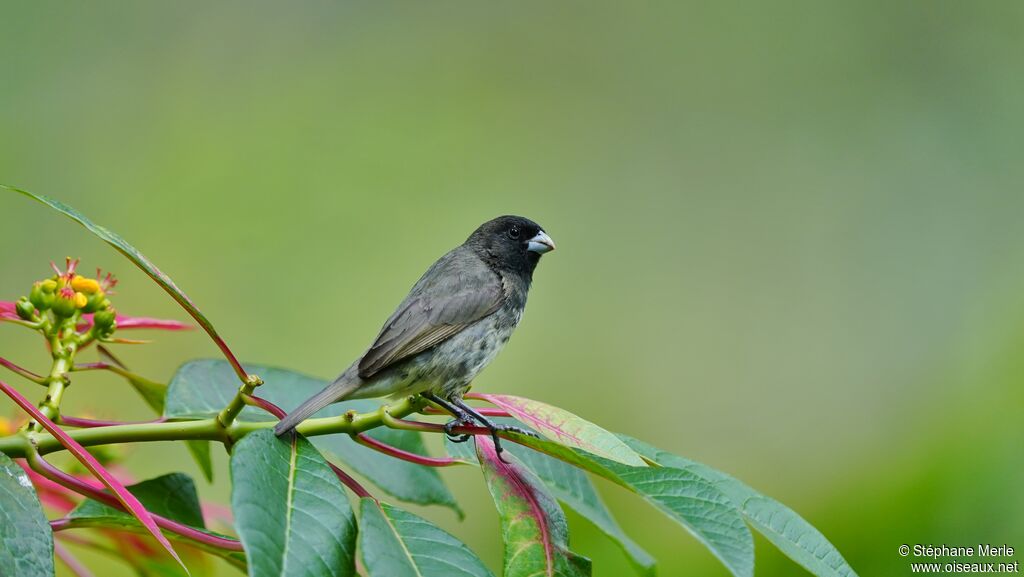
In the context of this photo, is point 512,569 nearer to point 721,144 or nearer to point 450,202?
point 450,202

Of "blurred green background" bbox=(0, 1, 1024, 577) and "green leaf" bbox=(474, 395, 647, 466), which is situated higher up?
"blurred green background" bbox=(0, 1, 1024, 577)

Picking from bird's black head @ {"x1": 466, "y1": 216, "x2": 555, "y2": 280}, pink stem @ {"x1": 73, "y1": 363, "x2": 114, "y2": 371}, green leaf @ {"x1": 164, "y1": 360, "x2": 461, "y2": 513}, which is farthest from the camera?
bird's black head @ {"x1": 466, "y1": 216, "x2": 555, "y2": 280}

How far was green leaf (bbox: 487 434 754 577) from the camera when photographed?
4.52ft

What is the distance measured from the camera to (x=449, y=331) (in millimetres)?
2484

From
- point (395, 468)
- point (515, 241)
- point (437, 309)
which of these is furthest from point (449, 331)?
point (515, 241)

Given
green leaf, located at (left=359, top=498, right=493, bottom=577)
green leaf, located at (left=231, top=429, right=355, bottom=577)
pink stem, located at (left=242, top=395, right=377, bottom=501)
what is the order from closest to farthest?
1. green leaf, located at (left=231, top=429, right=355, bottom=577)
2. green leaf, located at (left=359, top=498, right=493, bottom=577)
3. pink stem, located at (left=242, top=395, right=377, bottom=501)

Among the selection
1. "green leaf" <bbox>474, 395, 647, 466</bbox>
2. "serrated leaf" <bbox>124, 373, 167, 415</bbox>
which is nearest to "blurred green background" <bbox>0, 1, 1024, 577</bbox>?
"serrated leaf" <bbox>124, 373, 167, 415</bbox>

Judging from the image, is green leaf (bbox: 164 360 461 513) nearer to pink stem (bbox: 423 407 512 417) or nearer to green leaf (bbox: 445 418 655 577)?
pink stem (bbox: 423 407 512 417)

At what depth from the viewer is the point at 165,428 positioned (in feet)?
4.60

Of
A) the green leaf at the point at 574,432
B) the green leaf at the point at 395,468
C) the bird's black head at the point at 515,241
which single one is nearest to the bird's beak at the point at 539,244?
the bird's black head at the point at 515,241

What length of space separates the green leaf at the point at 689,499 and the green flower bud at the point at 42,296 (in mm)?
776

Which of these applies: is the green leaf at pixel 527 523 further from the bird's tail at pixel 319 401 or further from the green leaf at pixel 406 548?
the bird's tail at pixel 319 401

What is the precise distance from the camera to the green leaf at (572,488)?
166 cm

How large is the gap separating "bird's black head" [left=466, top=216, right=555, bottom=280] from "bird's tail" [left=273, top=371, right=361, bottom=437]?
1040mm
